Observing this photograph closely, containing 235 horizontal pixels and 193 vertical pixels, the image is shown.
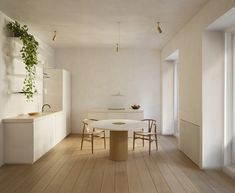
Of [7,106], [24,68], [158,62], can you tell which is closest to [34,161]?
[7,106]

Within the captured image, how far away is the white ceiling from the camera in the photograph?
3.92 m

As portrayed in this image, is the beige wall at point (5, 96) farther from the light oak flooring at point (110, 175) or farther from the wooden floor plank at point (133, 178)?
the wooden floor plank at point (133, 178)

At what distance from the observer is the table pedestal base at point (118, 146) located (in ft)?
15.5

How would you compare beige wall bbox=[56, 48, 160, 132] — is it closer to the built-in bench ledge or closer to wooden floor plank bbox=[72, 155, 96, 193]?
wooden floor plank bbox=[72, 155, 96, 193]

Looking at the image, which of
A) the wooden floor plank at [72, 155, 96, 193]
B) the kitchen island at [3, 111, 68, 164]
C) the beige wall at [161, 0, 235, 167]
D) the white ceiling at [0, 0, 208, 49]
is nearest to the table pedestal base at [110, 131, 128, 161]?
the wooden floor plank at [72, 155, 96, 193]

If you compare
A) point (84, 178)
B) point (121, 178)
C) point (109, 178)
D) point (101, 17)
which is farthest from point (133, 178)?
point (101, 17)

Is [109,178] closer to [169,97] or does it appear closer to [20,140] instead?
[20,140]

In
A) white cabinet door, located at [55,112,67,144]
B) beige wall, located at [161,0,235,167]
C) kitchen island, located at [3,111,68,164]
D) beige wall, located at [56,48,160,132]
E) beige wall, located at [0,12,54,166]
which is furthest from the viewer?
beige wall, located at [56,48,160,132]

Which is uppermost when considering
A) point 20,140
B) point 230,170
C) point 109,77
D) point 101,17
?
point 101,17

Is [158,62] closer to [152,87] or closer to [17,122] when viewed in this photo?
[152,87]

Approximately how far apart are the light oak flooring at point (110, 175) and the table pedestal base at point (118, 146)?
0.46 ft

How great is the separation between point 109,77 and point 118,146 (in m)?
3.57

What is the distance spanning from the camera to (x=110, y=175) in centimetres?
389

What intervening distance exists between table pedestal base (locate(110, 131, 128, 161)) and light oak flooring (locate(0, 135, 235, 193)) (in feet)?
0.46
